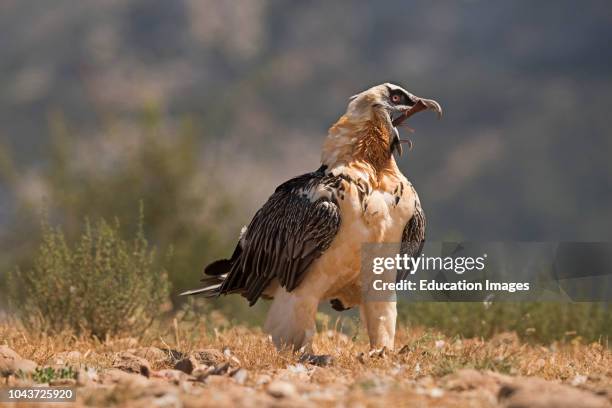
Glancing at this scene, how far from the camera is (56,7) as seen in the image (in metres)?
90.6

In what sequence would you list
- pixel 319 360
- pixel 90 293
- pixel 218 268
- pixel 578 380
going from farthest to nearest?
1. pixel 90 293
2. pixel 218 268
3. pixel 319 360
4. pixel 578 380

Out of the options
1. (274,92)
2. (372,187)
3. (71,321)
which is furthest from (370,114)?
(274,92)

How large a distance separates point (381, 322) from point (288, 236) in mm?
925

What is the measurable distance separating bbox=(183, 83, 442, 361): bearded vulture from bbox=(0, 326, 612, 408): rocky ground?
13.5 inches

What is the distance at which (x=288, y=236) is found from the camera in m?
6.18

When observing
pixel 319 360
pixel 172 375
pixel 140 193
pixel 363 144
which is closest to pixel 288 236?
pixel 363 144

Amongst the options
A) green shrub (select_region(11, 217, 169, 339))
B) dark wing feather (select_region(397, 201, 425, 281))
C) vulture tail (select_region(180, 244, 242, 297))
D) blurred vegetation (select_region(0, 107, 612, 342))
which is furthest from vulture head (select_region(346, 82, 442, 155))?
blurred vegetation (select_region(0, 107, 612, 342))

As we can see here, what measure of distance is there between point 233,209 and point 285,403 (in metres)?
9.60

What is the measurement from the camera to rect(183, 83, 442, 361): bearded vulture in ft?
19.8

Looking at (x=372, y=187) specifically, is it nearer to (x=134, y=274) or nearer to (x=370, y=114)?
(x=370, y=114)

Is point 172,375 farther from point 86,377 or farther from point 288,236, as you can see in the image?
point 288,236

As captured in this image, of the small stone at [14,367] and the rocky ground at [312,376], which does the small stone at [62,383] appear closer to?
the rocky ground at [312,376]

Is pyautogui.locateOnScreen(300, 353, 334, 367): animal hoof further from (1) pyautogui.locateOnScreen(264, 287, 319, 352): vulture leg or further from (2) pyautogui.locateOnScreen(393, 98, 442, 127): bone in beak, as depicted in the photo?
(2) pyautogui.locateOnScreen(393, 98, 442, 127): bone in beak

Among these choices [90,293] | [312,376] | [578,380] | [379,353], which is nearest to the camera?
[312,376]
